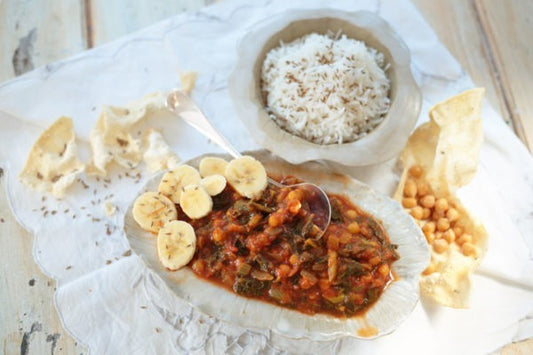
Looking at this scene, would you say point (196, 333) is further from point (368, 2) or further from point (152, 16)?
point (368, 2)

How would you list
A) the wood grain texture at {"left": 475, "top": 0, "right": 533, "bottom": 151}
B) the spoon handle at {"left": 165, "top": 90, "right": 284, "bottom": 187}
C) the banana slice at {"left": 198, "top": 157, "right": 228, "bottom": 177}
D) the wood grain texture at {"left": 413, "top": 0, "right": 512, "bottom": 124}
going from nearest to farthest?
the banana slice at {"left": 198, "top": 157, "right": 228, "bottom": 177} < the spoon handle at {"left": 165, "top": 90, "right": 284, "bottom": 187} < the wood grain texture at {"left": 475, "top": 0, "right": 533, "bottom": 151} < the wood grain texture at {"left": 413, "top": 0, "right": 512, "bottom": 124}

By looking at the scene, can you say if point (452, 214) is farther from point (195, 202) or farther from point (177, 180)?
point (177, 180)

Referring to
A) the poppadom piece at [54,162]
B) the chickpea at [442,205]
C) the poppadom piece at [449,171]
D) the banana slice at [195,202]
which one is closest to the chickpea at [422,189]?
the poppadom piece at [449,171]

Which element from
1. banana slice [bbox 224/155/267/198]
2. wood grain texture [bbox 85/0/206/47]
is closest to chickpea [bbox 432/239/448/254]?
banana slice [bbox 224/155/267/198]

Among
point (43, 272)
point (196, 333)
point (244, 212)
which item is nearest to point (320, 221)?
point (244, 212)

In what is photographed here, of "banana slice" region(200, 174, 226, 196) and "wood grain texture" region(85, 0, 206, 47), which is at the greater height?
"wood grain texture" region(85, 0, 206, 47)

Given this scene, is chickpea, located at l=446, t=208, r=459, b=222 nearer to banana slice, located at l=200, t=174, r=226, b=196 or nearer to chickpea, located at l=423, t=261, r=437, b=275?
chickpea, located at l=423, t=261, r=437, b=275

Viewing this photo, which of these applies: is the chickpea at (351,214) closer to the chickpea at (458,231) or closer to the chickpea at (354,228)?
the chickpea at (354,228)
